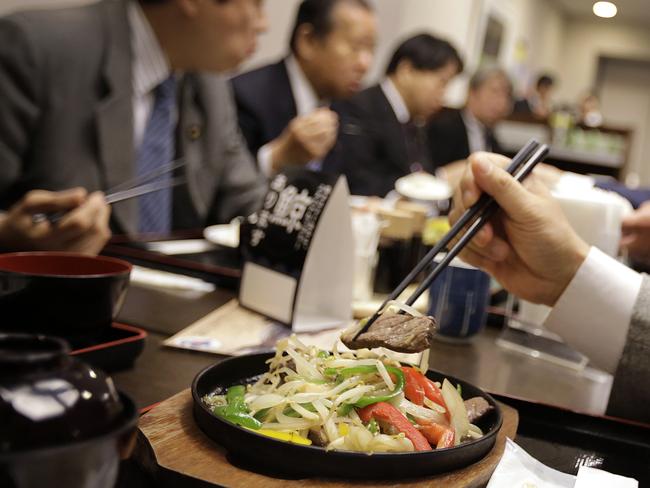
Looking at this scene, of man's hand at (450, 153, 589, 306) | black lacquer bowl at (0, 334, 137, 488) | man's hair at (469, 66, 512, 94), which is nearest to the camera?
black lacquer bowl at (0, 334, 137, 488)

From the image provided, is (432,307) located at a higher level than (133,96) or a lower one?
lower

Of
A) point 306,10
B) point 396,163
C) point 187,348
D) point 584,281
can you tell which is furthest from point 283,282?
point 396,163

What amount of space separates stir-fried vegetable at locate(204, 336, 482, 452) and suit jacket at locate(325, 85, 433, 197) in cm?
372

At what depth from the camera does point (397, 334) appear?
89cm

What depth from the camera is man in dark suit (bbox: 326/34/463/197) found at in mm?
4707

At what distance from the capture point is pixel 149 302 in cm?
138

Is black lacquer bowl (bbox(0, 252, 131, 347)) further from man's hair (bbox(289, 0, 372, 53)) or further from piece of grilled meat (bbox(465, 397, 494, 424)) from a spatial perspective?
man's hair (bbox(289, 0, 372, 53))

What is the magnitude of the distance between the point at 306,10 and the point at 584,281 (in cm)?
330

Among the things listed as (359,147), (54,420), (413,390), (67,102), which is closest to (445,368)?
(413,390)

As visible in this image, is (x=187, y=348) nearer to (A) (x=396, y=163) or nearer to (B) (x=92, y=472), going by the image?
(B) (x=92, y=472)

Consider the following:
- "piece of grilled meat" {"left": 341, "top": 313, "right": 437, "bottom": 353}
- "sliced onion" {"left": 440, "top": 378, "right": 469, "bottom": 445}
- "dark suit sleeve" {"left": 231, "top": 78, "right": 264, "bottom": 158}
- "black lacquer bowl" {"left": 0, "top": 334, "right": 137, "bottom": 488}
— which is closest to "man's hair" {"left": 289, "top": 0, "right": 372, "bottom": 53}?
"dark suit sleeve" {"left": 231, "top": 78, "right": 264, "bottom": 158}

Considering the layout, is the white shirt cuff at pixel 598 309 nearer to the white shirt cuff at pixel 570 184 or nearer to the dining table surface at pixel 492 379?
the dining table surface at pixel 492 379

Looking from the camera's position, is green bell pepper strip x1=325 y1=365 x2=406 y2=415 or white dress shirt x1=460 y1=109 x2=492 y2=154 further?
white dress shirt x1=460 y1=109 x2=492 y2=154

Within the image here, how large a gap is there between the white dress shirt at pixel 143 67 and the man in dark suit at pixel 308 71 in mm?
1269
